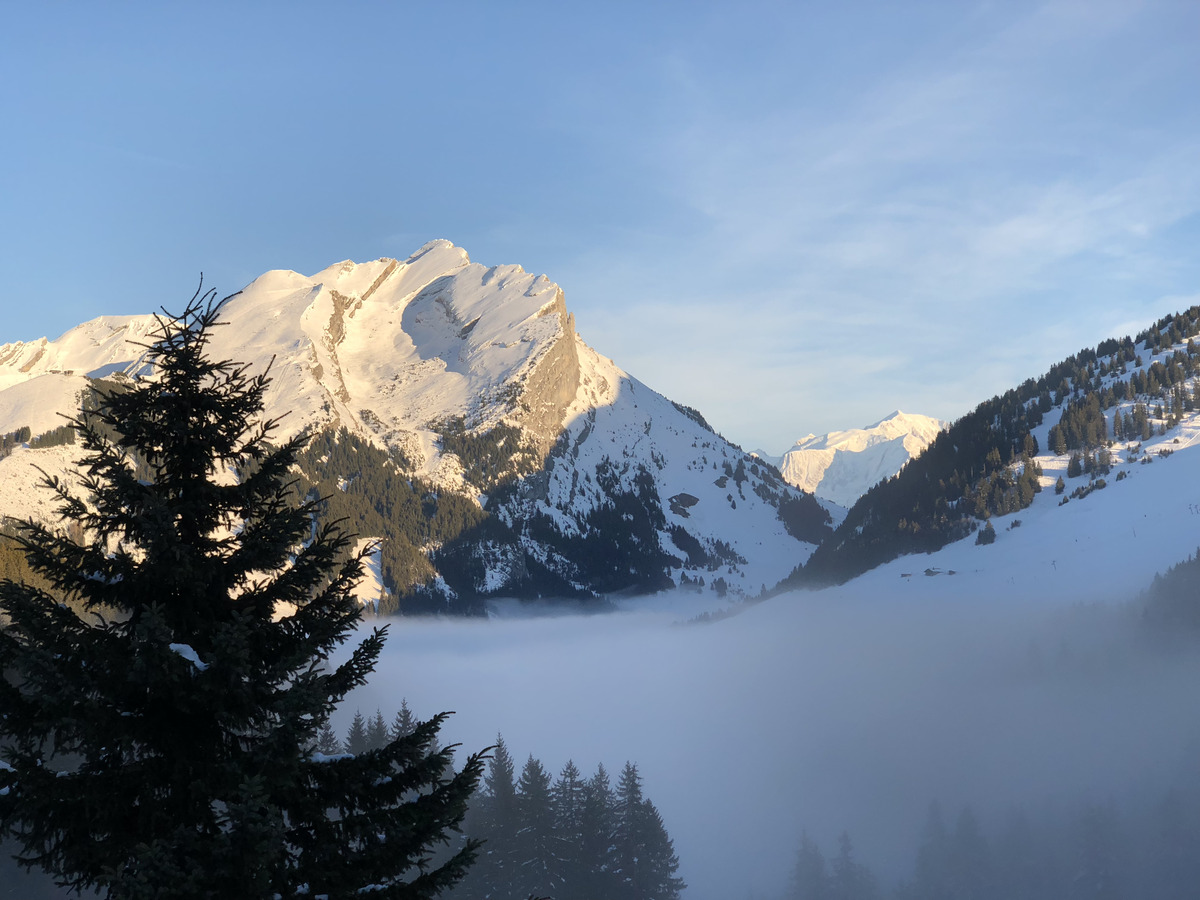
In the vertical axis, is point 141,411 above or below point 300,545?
above

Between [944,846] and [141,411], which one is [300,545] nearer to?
[141,411]

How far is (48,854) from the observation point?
426 inches

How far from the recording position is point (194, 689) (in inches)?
452

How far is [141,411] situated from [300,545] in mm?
3000

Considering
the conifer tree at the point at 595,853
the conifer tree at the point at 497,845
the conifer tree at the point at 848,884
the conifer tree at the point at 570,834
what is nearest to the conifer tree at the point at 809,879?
the conifer tree at the point at 848,884

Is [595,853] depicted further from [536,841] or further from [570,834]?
[536,841]

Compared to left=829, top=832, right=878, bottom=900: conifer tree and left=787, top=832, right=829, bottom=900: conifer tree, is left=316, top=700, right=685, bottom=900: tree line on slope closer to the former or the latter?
left=829, top=832, right=878, bottom=900: conifer tree

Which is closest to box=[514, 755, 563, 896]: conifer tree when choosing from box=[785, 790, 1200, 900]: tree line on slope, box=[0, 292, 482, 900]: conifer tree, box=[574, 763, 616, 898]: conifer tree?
box=[574, 763, 616, 898]: conifer tree

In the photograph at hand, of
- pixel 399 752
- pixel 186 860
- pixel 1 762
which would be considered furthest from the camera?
pixel 399 752

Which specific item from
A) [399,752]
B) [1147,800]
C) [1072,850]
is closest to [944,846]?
[1072,850]

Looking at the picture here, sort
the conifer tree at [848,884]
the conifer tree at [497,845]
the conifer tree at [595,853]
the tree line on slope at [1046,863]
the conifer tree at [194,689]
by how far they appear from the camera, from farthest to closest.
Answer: the tree line on slope at [1046,863], the conifer tree at [848,884], the conifer tree at [595,853], the conifer tree at [497,845], the conifer tree at [194,689]

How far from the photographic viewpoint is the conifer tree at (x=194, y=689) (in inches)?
423

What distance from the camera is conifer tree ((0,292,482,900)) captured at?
35.2 ft

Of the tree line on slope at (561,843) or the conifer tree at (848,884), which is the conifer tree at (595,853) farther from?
the conifer tree at (848,884)
